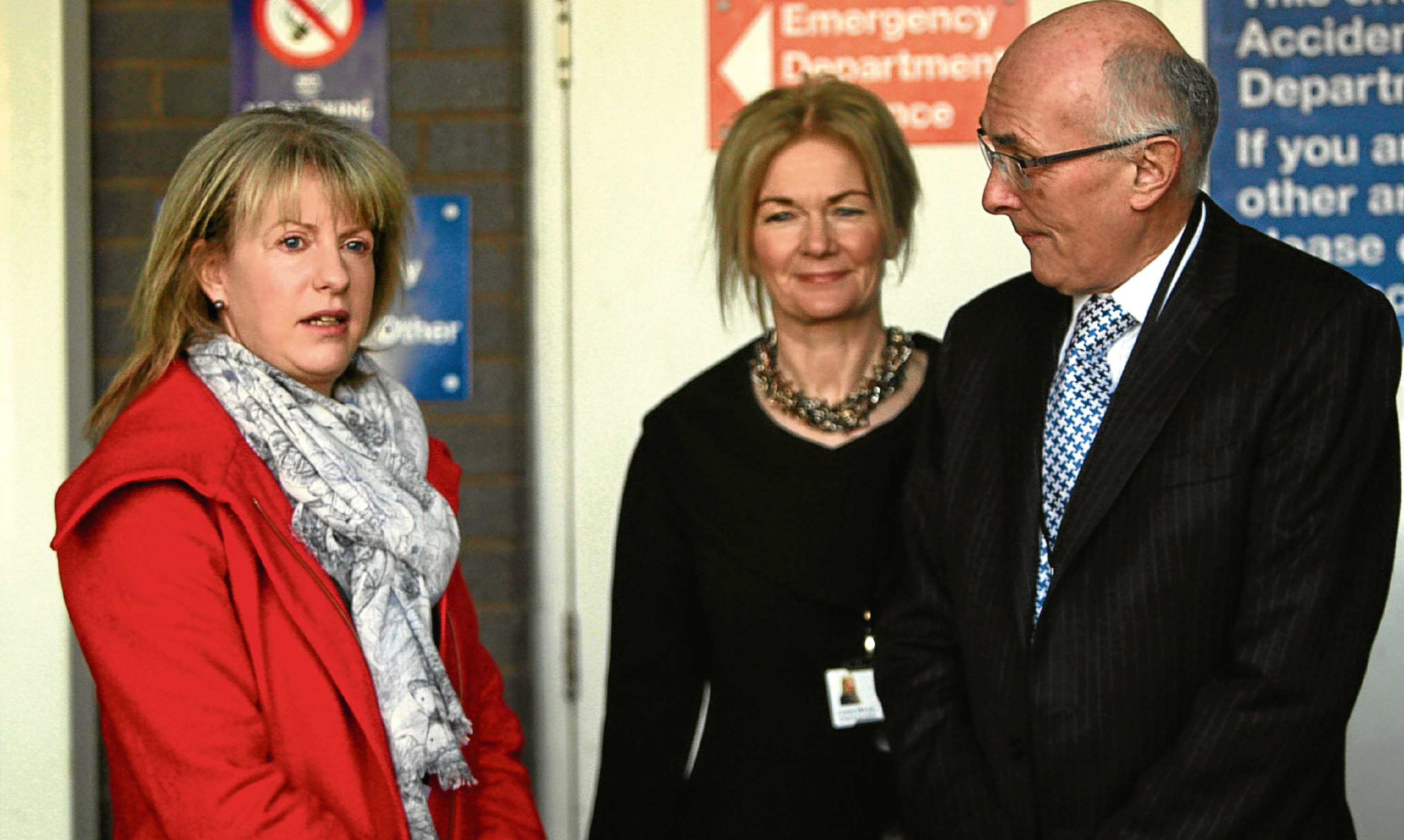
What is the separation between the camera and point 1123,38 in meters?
1.93

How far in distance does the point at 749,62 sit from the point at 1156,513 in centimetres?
183

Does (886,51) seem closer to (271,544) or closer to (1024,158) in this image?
(1024,158)

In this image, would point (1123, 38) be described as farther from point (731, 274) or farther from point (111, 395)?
point (111, 395)

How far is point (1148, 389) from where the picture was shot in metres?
1.92

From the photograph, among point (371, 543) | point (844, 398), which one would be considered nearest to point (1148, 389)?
point (844, 398)

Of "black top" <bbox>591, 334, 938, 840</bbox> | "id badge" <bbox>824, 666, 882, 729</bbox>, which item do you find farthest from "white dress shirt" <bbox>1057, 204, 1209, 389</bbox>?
"id badge" <bbox>824, 666, 882, 729</bbox>

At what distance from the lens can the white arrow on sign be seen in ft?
11.0

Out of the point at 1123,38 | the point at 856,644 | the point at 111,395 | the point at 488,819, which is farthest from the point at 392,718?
the point at 1123,38

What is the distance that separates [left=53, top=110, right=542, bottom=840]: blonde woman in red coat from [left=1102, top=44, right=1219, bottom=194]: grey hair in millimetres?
1046

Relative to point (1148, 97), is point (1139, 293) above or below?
below

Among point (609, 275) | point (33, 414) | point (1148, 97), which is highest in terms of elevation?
point (1148, 97)

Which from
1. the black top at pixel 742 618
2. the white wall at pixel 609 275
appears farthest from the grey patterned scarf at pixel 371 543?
the white wall at pixel 609 275

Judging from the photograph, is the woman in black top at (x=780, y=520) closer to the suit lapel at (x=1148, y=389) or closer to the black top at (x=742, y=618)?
the black top at (x=742, y=618)

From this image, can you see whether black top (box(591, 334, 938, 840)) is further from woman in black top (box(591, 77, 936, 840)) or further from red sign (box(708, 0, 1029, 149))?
red sign (box(708, 0, 1029, 149))
